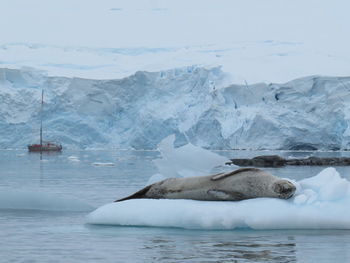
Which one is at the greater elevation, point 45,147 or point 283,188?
point 45,147

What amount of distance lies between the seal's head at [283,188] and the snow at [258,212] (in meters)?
0.07

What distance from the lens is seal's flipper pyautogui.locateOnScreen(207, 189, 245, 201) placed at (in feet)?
23.3

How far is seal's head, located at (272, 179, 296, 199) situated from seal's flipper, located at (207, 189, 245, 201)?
346mm

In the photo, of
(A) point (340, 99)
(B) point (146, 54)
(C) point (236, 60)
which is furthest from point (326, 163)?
(B) point (146, 54)

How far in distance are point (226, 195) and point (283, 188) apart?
58 cm

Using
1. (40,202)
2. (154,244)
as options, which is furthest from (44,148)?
(154,244)

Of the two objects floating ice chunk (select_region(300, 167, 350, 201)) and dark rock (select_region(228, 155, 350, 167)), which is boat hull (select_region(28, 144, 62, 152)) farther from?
floating ice chunk (select_region(300, 167, 350, 201))

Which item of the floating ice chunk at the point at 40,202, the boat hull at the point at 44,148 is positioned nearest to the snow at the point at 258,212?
the floating ice chunk at the point at 40,202

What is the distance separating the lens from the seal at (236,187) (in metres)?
7.02

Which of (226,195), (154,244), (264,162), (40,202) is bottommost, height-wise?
(154,244)

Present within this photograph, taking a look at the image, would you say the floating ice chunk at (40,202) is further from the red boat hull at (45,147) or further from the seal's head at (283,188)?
the red boat hull at (45,147)

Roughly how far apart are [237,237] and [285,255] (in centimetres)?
108

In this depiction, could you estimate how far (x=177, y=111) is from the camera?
44.0 metres

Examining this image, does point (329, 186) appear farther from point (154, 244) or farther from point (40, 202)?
point (40, 202)
